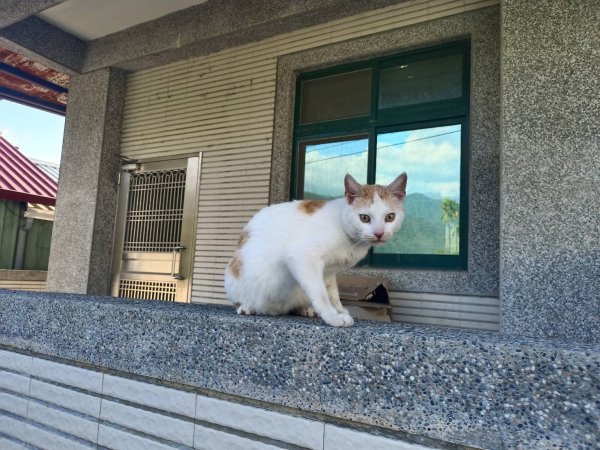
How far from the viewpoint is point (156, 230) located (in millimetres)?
6652

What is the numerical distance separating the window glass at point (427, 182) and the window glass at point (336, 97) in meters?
0.54

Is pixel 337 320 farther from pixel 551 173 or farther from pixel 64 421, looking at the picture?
pixel 551 173

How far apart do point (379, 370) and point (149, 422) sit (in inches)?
36.7

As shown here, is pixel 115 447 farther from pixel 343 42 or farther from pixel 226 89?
pixel 226 89

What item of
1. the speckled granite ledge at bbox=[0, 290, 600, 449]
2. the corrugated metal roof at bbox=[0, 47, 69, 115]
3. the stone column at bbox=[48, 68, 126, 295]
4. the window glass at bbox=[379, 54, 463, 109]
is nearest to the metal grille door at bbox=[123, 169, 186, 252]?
the stone column at bbox=[48, 68, 126, 295]

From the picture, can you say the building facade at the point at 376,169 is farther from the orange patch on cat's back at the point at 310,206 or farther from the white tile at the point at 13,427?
the orange patch on cat's back at the point at 310,206

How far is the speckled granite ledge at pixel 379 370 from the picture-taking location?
98 centimetres

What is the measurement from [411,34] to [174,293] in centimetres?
454

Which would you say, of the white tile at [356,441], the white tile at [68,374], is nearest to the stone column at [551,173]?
the white tile at [356,441]

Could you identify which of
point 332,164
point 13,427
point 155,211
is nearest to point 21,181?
point 155,211

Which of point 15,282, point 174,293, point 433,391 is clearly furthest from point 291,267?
point 15,282

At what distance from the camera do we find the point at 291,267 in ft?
5.93

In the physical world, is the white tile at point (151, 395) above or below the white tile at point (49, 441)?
above

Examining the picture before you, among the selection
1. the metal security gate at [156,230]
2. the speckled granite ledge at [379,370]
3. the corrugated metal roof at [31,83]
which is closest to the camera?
the speckled granite ledge at [379,370]
